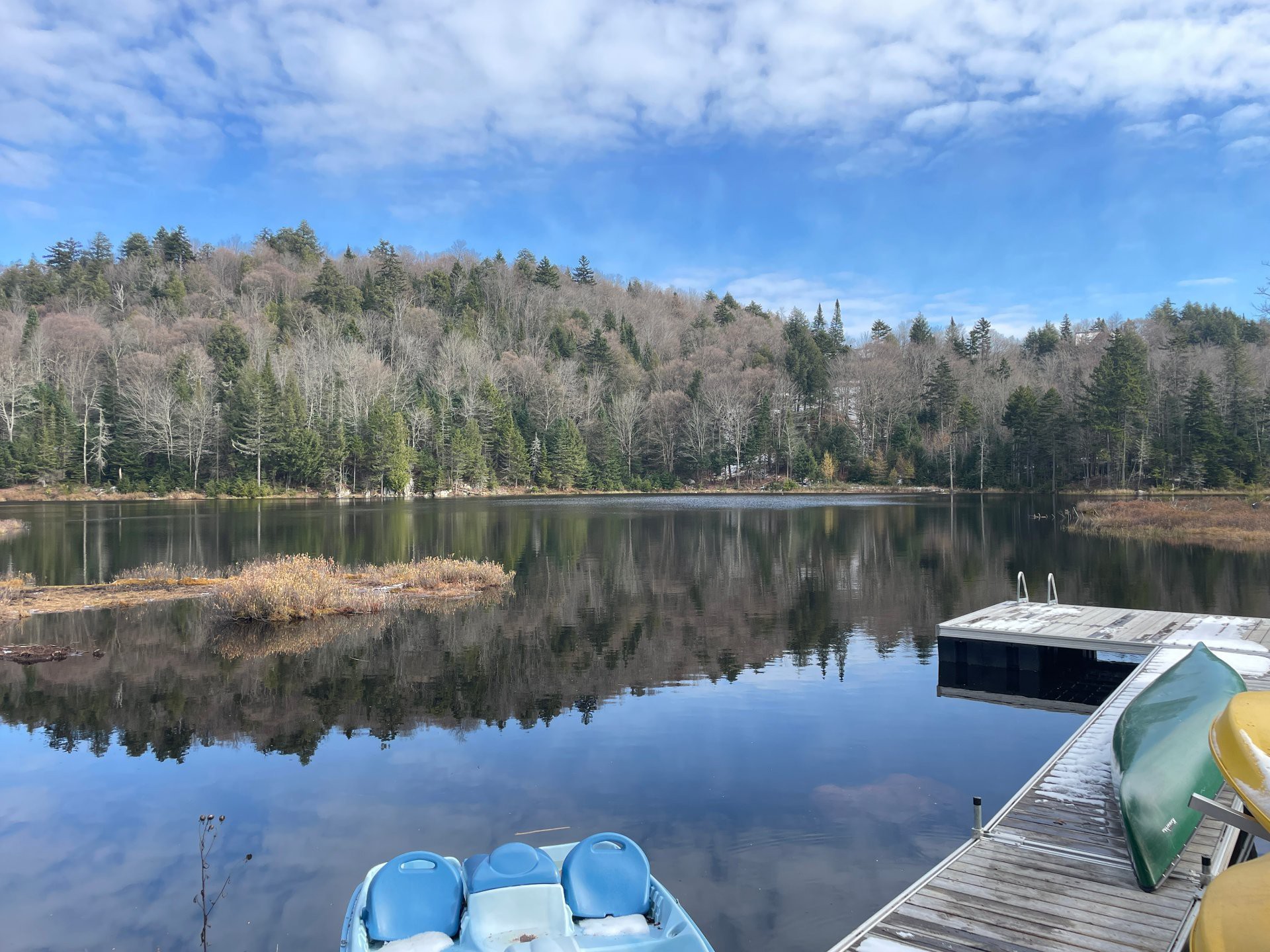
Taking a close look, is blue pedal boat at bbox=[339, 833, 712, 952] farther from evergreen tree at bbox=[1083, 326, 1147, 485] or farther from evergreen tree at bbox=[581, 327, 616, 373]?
evergreen tree at bbox=[581, 327, 616, 373]

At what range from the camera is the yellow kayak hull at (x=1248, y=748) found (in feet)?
15.3

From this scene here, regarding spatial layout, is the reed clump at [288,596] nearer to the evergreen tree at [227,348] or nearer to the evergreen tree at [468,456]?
the evergreen tree at [468,456]

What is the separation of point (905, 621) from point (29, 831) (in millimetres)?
16392

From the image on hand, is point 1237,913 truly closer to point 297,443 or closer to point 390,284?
point 297,443

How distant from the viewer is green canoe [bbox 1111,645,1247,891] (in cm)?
576

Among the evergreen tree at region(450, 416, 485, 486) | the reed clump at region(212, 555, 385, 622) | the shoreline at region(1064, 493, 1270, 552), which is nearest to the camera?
the reed clump at region(212, 555, 385, 622)

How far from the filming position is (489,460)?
82.2 meters

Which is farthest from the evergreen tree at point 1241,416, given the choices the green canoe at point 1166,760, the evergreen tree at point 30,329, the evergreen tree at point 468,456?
the evergreen tree at point 30,329

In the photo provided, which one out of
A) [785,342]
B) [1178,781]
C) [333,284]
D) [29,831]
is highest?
[333,284]

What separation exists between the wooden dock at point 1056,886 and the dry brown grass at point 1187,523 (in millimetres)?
29009

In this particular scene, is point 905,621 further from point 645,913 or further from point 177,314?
point 177,314

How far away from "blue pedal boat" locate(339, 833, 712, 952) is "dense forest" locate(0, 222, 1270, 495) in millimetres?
69580

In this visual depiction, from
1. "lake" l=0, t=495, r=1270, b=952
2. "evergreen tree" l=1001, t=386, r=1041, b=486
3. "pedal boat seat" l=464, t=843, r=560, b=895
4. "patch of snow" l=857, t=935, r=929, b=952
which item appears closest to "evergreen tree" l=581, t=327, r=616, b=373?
"evergreen tree" l=1001, t=386, r=1041, b=486

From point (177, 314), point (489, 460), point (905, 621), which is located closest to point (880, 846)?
point (905, 621)
